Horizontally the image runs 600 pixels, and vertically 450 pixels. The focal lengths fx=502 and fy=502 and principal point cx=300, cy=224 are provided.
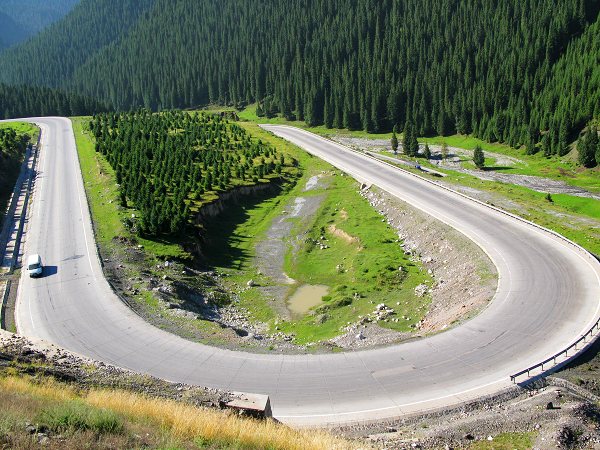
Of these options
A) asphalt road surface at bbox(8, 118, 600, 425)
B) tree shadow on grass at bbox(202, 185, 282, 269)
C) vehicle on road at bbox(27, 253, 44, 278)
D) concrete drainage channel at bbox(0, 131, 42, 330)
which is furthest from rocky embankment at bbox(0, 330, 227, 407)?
tree shadow on grass at bbox(202, 185, 282, 269)

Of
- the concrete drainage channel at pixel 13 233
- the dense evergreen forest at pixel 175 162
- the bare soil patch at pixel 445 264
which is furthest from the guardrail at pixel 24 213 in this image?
the bare soil patch at pixel 445 264

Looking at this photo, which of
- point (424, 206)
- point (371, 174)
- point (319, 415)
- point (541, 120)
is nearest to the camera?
point (319, 415)

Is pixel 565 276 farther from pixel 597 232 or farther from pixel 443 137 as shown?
pixel 443 137

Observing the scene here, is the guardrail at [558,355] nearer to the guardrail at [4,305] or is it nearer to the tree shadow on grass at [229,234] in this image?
the guardrail at [4,305]

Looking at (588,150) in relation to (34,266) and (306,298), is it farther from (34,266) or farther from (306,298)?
(34,266)

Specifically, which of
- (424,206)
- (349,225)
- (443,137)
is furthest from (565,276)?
(443,137)

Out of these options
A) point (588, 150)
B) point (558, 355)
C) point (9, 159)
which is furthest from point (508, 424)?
point (588, 150)
